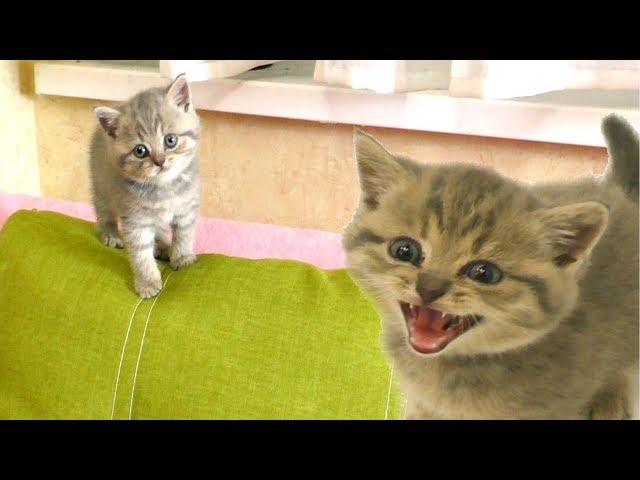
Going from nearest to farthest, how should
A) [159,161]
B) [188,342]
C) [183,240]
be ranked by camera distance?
[159,161] < [183,240] < [188,342]

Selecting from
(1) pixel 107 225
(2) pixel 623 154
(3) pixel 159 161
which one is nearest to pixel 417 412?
(2) pixel 623 154

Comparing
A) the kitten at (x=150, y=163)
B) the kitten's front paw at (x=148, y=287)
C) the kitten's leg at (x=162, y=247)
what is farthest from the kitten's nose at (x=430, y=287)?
the kitten's front paw at (x=148, y=287)

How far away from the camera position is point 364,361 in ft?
2.56

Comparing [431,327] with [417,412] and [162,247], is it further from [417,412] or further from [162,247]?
[162,247]

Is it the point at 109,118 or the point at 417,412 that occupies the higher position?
the point at 109,118

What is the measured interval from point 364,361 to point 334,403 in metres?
0.06

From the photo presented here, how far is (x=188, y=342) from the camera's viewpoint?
0.82m

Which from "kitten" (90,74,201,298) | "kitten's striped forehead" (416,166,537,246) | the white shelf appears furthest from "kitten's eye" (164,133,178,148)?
"kitten's striped forehead" (416,166,537,246)

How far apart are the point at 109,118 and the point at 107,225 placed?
9.2 inches

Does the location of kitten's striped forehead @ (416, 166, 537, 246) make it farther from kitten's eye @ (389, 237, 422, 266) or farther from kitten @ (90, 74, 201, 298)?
kitten @ (90, 74, 201, 298)

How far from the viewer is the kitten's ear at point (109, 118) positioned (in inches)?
23.0

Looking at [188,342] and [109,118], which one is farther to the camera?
[188,342]
